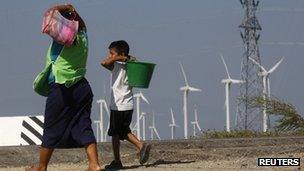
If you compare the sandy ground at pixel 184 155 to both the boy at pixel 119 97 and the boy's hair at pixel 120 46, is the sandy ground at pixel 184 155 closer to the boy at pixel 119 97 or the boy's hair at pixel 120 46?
the boy at pixel 119 97

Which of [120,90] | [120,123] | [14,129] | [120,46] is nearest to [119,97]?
[120,90]

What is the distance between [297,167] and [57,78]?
8.17ft

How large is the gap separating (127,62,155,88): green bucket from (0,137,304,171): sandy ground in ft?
3.05

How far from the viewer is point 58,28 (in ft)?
24.2

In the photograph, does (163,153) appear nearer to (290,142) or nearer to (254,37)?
(290,142)

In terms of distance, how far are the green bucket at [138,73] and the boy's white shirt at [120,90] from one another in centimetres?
11

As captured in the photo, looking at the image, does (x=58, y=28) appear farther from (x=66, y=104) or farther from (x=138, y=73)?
(x=138, y=73)

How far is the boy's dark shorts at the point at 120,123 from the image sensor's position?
8.64 meters

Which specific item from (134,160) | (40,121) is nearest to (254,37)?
(40,121)

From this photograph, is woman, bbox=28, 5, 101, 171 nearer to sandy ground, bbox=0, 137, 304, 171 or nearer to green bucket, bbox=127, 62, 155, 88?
sandy ground, bbox=0, 137, 304, 171

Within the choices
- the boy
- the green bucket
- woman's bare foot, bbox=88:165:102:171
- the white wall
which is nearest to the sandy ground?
the boy

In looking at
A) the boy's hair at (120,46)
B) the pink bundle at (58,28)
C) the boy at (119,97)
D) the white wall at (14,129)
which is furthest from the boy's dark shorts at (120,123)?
the white wall at (14,129)

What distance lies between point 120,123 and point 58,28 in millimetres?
1705

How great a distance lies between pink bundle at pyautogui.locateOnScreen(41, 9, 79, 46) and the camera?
7.37 metres
